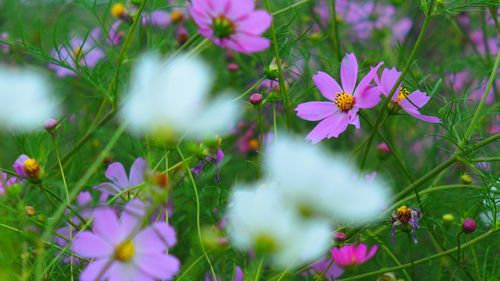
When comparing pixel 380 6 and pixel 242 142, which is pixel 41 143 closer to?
pixel 242 142

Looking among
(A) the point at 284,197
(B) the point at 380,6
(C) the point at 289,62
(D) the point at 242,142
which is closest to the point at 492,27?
(B) the point at 380,6

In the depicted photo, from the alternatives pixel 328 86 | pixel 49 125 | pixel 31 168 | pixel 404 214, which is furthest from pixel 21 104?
pixel 404 214

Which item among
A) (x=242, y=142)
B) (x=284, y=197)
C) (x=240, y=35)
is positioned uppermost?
(x=240, y=35)

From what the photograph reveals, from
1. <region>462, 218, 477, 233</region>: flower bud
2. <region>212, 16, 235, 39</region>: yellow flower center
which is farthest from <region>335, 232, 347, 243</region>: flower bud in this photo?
<region>212, 16, 235, 39</region>: yellow flower center

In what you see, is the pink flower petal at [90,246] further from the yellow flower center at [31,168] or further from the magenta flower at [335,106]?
the magenta flower at [335,106]

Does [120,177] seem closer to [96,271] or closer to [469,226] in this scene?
[96,271]

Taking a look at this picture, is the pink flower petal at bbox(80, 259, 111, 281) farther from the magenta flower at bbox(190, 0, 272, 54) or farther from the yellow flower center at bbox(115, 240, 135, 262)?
the magenta flower at bbox(190, 0, 272, 54)
